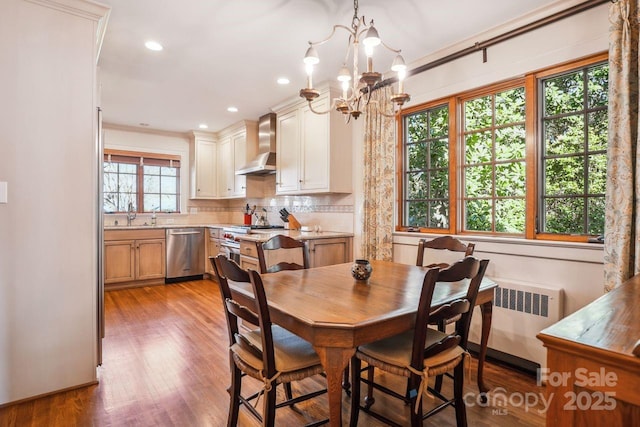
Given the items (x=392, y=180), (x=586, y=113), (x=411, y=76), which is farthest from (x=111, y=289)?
(x=586, y=113)

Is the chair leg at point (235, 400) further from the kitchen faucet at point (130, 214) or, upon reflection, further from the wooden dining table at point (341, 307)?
the kitchen faucet at point (130, 214)

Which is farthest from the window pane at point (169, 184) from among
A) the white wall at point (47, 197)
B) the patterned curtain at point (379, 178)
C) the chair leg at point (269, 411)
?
the chair leg at point (269, 411)

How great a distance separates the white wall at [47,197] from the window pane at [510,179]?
3.02 meters

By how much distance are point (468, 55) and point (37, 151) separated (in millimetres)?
3194

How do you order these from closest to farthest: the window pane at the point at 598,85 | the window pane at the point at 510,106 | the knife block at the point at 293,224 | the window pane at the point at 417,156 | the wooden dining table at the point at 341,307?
the wooden dining table at the point at 341,307 → the window pane at the point at 598,85 → the window pane at the point at 510,106 → the window pane at the point at 417,156 → the knife block at the point at 293,224

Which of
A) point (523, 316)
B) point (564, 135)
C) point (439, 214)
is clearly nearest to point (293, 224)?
point (439, 214)

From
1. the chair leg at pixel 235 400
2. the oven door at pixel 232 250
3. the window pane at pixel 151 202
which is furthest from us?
the window pane at pixel 151 202

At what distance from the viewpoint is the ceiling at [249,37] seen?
2.31 metres

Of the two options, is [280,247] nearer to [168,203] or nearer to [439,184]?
[439,184]

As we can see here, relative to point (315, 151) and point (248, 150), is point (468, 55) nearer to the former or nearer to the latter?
point (315, 151)

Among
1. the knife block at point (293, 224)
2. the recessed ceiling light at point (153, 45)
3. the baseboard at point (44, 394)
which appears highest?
the recessed ceiling light at point (153, 45)

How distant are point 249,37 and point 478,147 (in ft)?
6.90

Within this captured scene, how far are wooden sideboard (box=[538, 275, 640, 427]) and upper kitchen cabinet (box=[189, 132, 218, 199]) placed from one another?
19.1 feet

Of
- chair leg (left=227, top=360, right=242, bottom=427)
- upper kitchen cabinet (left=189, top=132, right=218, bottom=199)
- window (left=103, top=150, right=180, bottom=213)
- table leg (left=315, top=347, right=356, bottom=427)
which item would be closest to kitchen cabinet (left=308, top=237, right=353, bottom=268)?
chair leg (left=227, top=360, right=242, bottom=427)
